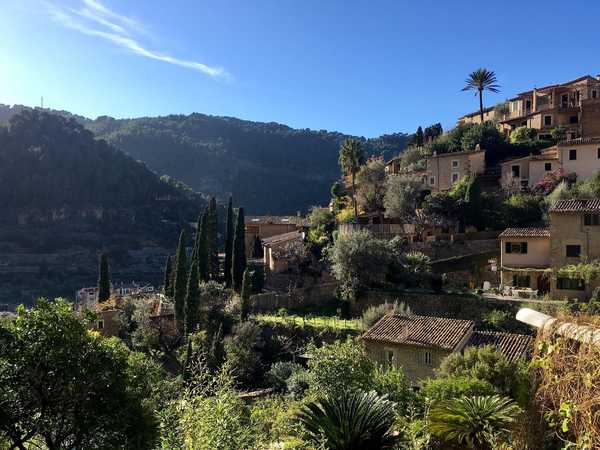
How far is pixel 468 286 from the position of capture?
34062mm

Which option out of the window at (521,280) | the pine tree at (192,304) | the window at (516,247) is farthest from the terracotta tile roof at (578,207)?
the pine tree at (192,304)

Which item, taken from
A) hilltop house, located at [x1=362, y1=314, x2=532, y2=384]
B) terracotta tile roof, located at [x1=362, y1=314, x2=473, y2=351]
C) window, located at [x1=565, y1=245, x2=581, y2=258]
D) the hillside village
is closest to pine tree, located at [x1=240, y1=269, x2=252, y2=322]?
the hillside village

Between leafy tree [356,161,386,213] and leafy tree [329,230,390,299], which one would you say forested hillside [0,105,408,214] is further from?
leafy tree [329,230,390,299]

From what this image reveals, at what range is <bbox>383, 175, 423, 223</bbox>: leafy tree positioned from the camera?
4125 cm

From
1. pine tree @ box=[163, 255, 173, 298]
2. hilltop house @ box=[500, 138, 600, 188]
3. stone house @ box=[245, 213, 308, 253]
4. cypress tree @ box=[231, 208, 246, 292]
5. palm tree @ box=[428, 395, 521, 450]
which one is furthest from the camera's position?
stone house @ box=[245, 213, 308, 253]

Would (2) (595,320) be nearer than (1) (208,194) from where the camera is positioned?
Yes

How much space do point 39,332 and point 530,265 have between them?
28.0 metres

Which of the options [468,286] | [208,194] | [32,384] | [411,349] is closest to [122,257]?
[208,194]

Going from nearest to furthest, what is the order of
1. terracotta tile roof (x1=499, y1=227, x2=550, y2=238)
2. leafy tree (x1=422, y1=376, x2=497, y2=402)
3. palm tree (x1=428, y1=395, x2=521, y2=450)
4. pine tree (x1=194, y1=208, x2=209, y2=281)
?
palm tree (x1=428, y1=395, x2=521, y2=450), leafy tree (x1=422, y1=376, x2=497, y2=402), terracotta tile roof (x1=499, y1=227, x2=550, y2=238), pine tree (x1=194, y1=208, x2=209, y2=281)

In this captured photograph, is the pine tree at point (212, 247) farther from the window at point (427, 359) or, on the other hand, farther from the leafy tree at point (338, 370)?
the leafy tree at point (338, 370)

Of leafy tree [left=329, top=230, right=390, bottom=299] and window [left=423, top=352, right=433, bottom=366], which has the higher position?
leafy tree [left=329, top=230, right=390, bottom=299]

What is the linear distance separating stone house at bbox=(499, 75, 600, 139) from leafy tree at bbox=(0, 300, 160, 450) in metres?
46.5

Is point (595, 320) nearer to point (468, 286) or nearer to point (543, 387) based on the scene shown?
point (543, 387)

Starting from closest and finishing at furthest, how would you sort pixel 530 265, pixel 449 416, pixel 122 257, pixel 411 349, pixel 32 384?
pixel 449 416 < pixel 32 384 < pixel 411 349 < pixel 530 265 < pixel 122 257
